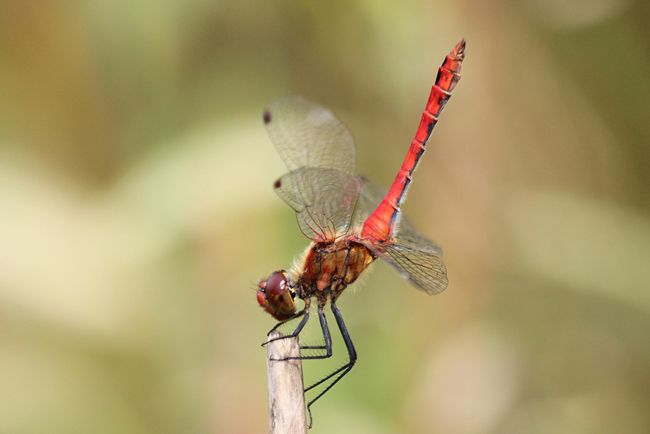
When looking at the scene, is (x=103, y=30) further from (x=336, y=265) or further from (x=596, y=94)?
(x=596, y=94)

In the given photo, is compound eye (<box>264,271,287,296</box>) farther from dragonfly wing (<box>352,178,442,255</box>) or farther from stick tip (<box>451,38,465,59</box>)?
stick tip (<box>451,38,465,59</box>)

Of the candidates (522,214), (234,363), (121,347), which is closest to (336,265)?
(234,363)

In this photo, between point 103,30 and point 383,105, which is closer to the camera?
point 103,30

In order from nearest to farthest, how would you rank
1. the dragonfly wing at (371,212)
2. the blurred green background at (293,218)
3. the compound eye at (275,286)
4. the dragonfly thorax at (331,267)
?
1. the compound eye at (275,286)
2. the dragonfly thorax at (331,267)
3. the dragonfly wing at (371,212)
4. the blurred green background at (293,218)

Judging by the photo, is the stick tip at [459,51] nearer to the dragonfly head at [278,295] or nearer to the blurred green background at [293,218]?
the blurred green background at [293,218]

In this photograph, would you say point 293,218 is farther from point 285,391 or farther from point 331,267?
point 285,391

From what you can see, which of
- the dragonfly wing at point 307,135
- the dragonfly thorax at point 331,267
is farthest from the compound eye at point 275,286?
the dragonfly wing at point 307,135
